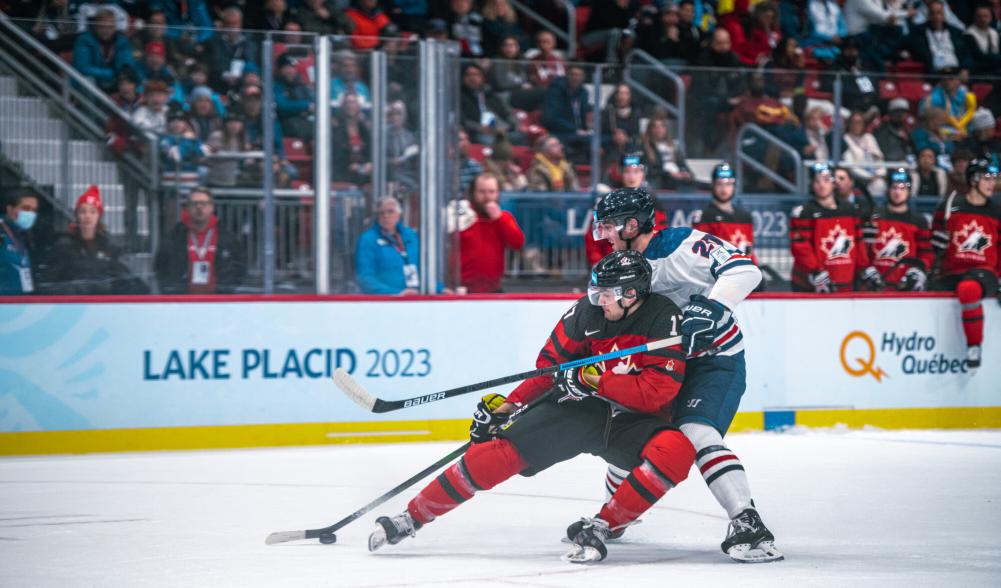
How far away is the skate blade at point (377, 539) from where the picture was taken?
4.46 meters

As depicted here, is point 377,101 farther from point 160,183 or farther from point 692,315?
point 692,315

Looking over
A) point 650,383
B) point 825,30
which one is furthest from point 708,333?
point 825,30

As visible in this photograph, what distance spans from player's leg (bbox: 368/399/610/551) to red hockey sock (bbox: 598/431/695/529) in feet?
0.70

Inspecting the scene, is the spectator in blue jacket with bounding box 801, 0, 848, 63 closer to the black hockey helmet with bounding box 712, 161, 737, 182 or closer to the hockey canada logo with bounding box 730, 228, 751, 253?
the black hockey helmet with bounding box 712, 161, 737, 182

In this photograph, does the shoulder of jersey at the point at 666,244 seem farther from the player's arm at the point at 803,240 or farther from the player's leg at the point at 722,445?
the player's arm at the point at 803,240

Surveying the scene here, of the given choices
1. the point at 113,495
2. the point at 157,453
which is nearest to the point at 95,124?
the point at 157,453

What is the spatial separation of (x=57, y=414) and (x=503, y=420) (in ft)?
11.4

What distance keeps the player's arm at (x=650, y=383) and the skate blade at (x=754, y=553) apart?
20.4 inches

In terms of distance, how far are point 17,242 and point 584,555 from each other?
397cm

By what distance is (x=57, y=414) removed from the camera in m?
7.04

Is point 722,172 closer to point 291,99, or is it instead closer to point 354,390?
point 291,99

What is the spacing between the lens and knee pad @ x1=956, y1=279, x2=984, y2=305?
8328 mm

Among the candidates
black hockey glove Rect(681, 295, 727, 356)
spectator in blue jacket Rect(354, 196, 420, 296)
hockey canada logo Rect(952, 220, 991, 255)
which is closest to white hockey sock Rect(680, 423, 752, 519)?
black hockey glove Rect(681, 295, 727, 356)

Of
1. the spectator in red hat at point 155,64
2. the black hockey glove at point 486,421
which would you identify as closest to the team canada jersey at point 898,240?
the spectator in red hat at point 155,64
